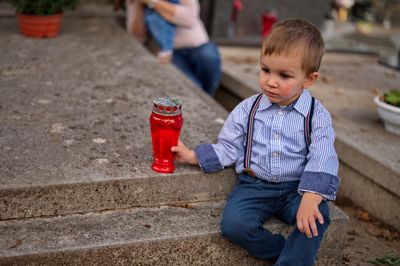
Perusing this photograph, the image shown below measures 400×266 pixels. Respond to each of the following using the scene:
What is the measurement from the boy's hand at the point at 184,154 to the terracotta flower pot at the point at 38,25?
287 cm

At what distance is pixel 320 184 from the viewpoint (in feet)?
9.75

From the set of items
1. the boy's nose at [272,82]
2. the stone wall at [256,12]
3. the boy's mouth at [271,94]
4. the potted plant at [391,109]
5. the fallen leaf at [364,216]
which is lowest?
the fallen leaf at [364,216]

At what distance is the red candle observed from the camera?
123 inches

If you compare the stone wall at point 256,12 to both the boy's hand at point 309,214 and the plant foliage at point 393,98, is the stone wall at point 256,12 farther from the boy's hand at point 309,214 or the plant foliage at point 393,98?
the boy's hand at point 309,214

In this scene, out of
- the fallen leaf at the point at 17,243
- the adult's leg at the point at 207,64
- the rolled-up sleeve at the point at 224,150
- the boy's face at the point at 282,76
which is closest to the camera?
the fallen leaf at the point at 17,243

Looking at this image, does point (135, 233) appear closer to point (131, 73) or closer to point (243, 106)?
point (243, 106)

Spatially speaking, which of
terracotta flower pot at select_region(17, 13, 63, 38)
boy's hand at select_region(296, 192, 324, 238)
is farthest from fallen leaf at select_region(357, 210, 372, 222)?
terracotta flower pot at select_region(17, 13, 63, 38)

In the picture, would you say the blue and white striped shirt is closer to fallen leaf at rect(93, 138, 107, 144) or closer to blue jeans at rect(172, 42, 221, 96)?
fallen leaf at rect(93, 138, 107, 144)

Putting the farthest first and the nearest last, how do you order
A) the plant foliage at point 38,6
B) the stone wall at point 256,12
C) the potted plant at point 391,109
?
the stone wall at point 256,12
the plant foliage at point 38,6
the potted plant at point 391,109

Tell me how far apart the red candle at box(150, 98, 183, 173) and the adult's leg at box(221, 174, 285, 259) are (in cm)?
42

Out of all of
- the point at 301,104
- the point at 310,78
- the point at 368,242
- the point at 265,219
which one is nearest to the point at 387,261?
the point at 368,242

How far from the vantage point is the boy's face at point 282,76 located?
295cm

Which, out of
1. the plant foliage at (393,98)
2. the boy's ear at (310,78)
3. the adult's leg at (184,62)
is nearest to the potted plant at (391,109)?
the plant foliage at (393,98)

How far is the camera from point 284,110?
10.4 feet
